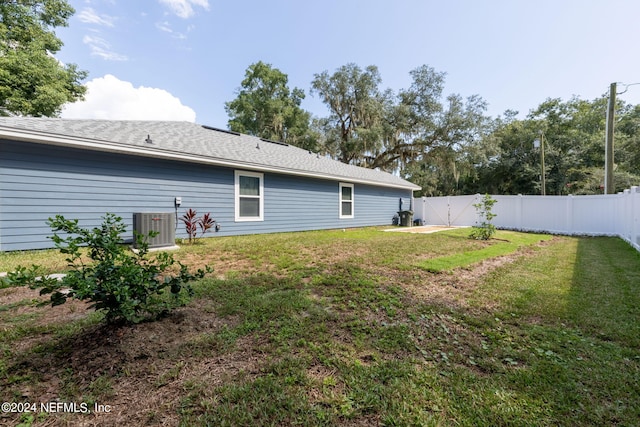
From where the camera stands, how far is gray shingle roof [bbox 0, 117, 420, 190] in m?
5.08

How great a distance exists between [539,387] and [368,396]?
1.06 m

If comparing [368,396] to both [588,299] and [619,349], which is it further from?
[588,299]

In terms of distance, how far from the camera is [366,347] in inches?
79.4

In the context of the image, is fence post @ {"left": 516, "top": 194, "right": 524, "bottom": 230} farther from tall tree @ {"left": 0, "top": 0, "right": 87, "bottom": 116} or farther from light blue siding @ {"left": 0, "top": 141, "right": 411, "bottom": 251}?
tall tree @ {"left": 0, "top": 0, "right": 87, "bottom": 116}

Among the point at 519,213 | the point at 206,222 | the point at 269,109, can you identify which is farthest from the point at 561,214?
the point at 269,109

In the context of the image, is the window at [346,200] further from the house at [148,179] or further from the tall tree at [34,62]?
the tall tree at [34,62]

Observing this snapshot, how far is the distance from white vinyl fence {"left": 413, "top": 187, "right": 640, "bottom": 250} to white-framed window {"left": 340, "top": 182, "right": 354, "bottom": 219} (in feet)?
17.5

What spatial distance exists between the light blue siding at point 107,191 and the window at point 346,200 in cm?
220

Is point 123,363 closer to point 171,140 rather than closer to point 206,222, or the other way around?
point 206,222

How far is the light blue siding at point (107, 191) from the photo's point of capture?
4859 mm

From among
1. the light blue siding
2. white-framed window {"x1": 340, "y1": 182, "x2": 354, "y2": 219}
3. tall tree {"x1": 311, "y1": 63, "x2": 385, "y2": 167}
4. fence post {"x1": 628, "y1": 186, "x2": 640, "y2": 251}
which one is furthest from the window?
fence post {"x1": 628, "y1": 186, "x2": 640, "y2": 251}

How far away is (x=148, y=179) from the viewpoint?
6.26 metres

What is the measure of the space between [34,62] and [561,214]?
2385 cm

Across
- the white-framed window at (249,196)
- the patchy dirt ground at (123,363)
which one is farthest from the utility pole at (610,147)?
the patchy dirt ground at (123,363)
